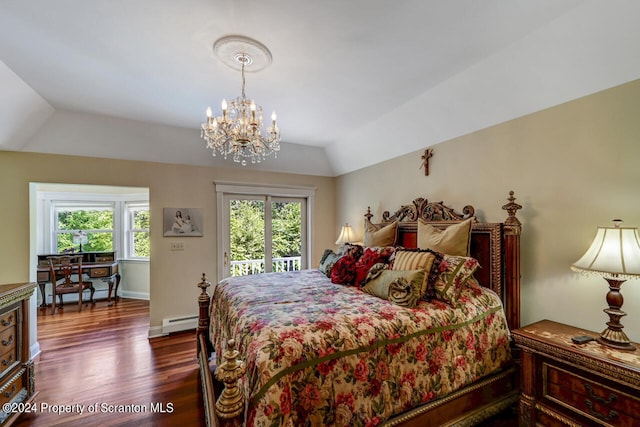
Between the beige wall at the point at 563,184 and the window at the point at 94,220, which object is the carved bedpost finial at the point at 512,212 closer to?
the beige wall at the point at 563,184

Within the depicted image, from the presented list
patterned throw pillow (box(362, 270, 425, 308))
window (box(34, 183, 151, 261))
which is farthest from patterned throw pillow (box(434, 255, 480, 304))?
window (box(34, 183, 151, 261))

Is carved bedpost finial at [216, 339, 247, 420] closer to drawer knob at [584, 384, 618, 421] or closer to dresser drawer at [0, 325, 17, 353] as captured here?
drawer knob at [584, 384, 618, 421]

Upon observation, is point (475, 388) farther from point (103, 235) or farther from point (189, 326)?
point (103, 235)

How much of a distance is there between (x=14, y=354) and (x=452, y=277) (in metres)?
3.33

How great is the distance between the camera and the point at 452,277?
1943mm

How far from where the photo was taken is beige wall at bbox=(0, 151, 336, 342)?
9.66 ft

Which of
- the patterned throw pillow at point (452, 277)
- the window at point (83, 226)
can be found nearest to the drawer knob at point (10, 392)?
the patterned throw pillow at point (452, 277)

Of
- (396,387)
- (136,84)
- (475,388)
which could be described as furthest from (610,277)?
→ (136,84)

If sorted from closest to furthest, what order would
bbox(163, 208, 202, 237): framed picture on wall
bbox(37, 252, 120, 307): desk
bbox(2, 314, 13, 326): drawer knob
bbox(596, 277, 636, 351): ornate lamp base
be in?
bbox(596, 277, 636, 351): ornate lamp base, bbox(2, 314, 13, 326): drawer knob, bbox(163, 208, 202, 237): framed picture on wall, bbox(37, 252, 120, 307): desk

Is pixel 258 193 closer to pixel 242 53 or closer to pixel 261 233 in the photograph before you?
pixel 261 233

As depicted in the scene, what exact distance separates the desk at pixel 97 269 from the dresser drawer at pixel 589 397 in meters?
6.26

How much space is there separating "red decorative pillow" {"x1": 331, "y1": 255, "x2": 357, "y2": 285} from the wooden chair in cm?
478

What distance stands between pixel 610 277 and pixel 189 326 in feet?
13.9

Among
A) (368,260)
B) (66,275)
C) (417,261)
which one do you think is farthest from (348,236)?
(66,275)
